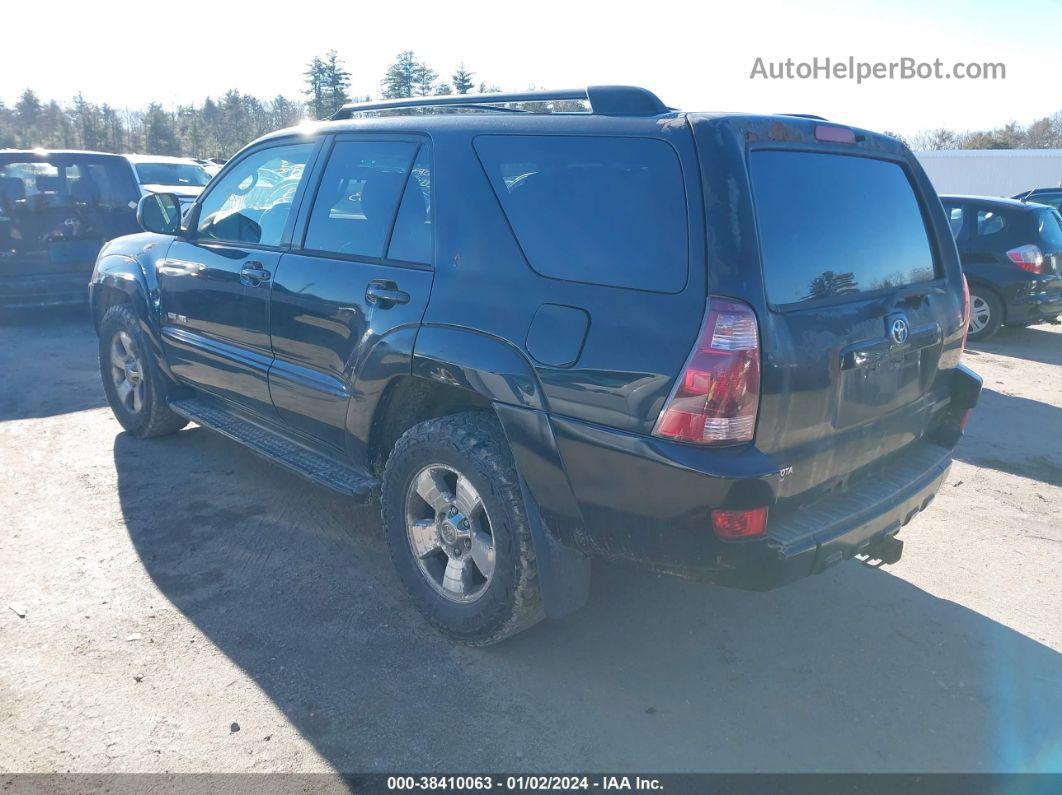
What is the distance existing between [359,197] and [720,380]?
2.05 meters

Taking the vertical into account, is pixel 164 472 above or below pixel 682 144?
below

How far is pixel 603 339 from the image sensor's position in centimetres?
Result: 269

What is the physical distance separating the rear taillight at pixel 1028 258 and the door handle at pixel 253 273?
885cm

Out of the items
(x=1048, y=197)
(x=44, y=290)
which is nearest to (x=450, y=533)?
(x=44, y=290)

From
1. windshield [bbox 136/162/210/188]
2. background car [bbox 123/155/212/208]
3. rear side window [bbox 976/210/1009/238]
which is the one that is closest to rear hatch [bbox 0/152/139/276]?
background car [bbox 123/155/212/208]

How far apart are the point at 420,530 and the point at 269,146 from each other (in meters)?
2.28

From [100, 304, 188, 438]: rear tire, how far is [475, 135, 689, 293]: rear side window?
3.20 metres

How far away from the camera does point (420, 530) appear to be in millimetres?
3447

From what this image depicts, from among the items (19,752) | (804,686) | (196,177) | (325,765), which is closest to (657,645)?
(804,686)

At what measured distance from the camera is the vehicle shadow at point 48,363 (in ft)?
Result: 21.7

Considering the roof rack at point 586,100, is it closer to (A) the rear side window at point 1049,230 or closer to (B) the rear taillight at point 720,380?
(B) the rear taillight at point 720,380

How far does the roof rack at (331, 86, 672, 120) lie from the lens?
2.87m

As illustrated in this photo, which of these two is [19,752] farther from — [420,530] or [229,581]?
[420,530]

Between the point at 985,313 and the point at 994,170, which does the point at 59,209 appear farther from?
the point at 994,170
